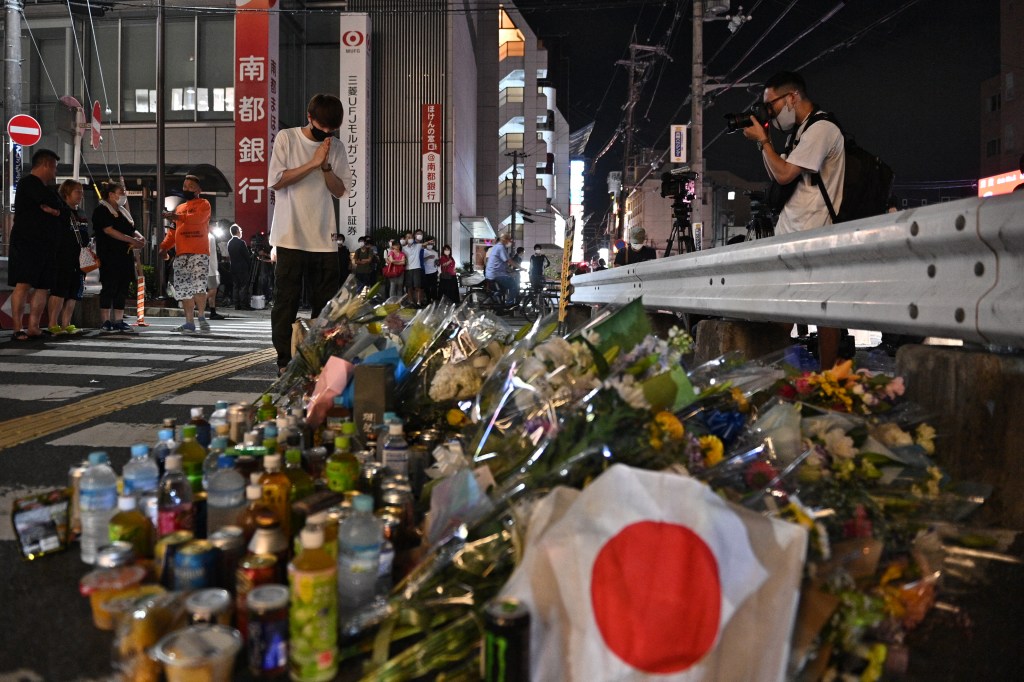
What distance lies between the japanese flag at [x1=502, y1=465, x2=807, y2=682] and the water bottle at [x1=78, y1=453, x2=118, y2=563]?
4.65 feet

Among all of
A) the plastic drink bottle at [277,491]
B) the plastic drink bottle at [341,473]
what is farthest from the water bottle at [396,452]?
the plastic drink bottle at [277,491]

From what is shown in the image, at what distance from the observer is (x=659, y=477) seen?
168 centimetres

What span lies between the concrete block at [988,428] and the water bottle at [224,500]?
7.08 feet

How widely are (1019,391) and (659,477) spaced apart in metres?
1.34

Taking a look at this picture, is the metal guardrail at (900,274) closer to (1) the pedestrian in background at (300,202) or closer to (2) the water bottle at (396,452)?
(2) the water bottle at (396,452)

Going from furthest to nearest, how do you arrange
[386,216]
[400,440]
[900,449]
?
[386,216], [400,440], [900,449]

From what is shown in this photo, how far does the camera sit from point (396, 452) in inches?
106

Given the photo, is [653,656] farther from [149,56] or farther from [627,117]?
[627,117]

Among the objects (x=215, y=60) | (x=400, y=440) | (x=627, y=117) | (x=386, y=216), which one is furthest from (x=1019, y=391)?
(x=627, y=117)

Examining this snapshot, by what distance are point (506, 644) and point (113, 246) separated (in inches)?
375

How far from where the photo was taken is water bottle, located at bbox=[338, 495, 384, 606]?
1.89 meters

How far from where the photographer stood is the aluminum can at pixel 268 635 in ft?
5.53

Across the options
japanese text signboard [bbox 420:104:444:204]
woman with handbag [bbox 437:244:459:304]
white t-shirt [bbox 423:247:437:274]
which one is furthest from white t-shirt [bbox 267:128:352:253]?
japanese text signboard [bbox 420:104:444:204]

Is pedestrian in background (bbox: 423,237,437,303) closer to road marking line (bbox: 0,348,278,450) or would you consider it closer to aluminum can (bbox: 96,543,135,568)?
road marking line (bbox: 0,348,278,450)
